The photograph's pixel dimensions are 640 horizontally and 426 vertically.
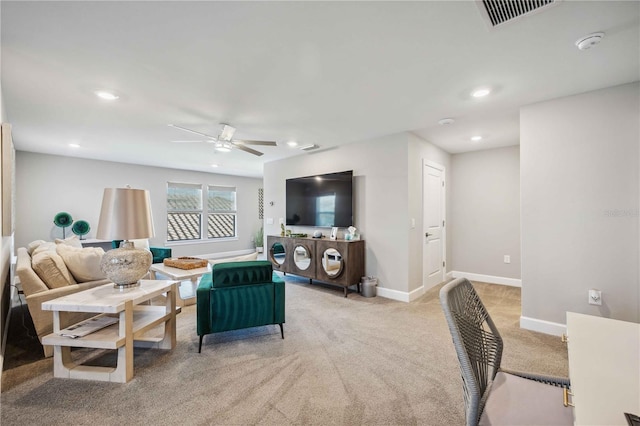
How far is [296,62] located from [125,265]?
6.76 ft

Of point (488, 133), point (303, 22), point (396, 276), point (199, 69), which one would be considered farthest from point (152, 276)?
point (488, 133)

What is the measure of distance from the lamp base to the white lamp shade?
0.14 metres

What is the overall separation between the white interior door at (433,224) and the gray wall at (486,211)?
54 centimetres

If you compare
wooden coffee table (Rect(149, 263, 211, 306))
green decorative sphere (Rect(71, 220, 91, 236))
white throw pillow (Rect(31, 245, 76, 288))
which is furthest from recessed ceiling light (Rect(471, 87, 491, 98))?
green decorative sphere (Rect(71, 220, 91, 236))

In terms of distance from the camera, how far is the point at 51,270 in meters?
2.45

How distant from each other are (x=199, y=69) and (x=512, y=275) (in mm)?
5268

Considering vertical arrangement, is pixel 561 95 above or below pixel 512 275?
above

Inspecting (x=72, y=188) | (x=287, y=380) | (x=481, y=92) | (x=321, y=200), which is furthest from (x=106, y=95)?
(x=72, y=188)

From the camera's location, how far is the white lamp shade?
7.23 feet

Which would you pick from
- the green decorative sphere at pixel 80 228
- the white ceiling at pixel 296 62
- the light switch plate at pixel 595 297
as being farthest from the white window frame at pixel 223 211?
the light switch plate at pixel 595 297

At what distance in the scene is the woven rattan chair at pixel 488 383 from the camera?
3.24 ft

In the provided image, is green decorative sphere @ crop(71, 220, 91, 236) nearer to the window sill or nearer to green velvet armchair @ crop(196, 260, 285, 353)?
the window sill

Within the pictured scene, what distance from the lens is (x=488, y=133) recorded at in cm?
396

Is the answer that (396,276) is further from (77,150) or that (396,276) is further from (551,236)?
(77,150)
